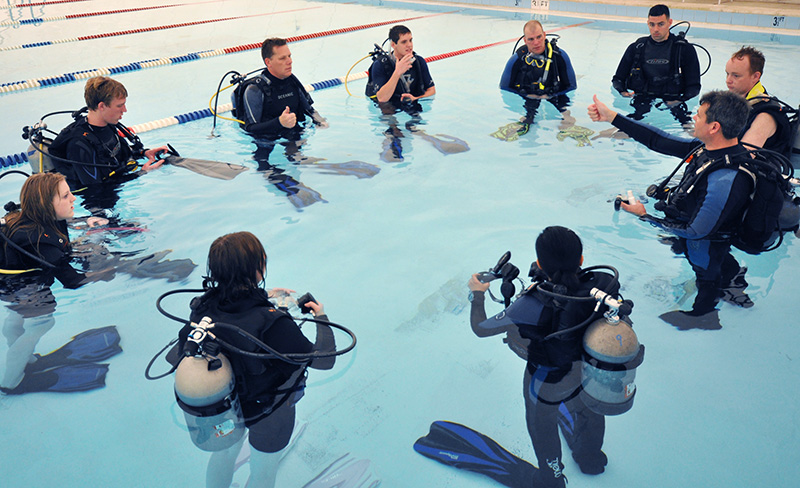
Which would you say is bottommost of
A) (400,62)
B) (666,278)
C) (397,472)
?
(397,472)

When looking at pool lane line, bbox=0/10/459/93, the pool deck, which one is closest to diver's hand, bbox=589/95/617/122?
pool lane line, bbox=0/10/459/93

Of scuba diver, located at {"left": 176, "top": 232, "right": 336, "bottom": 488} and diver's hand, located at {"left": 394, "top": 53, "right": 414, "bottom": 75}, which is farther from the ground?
diver's hand, located at {"left": 394, "top": 53, "right": 414, "bottom": 75}

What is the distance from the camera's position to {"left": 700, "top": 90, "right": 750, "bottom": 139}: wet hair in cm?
276

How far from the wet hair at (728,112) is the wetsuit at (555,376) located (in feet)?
4.39

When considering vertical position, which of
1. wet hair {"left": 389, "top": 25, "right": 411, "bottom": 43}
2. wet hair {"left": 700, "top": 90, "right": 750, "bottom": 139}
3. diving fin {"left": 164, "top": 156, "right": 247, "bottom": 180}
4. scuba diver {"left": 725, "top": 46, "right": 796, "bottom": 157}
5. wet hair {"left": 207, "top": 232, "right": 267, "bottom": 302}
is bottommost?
diving fin {"left": 164, "top": 156, "right": 247, "bottom": 180}

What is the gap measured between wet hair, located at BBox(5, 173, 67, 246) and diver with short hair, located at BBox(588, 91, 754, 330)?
117 inches

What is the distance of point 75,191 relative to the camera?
158 inches

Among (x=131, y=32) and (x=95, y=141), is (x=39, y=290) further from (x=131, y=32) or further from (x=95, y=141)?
(x=131, y=32)

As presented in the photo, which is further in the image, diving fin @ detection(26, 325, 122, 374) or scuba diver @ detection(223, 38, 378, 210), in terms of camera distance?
scuba diver @ detection(223, 38, 378, 210)

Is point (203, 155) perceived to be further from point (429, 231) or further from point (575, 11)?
point (575, 11)

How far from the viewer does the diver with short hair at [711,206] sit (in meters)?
2.77

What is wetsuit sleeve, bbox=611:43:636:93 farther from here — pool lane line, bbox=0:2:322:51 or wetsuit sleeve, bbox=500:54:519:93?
pool lane line, bbox=0:2:322:51

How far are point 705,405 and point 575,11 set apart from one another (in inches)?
460

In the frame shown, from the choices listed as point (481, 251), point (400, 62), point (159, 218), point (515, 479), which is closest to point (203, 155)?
point (159, 218)
